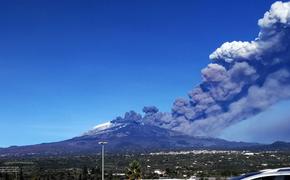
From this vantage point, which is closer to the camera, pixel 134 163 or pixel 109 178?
pixel 134 163

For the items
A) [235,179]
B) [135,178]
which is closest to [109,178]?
[135,178]

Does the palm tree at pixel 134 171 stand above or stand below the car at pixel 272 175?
above

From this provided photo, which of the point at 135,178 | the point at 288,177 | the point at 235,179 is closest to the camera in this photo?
the point at 288,177

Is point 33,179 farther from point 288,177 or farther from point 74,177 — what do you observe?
point 288,177

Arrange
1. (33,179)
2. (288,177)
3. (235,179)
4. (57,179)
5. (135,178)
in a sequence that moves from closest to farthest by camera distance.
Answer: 1. (288,177)
2. (235,179)
3. (135,178)
4. (33,179)
5. (57,179)

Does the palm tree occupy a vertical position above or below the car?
above

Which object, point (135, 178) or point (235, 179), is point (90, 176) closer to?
point (135, 178)

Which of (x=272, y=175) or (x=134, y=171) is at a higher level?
(x=134, y=171)

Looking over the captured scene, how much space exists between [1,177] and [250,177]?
146 m

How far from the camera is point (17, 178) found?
150250 mm

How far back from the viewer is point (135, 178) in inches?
3706

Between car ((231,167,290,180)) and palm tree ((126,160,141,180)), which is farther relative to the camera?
palm tree ((126,160,141,180))

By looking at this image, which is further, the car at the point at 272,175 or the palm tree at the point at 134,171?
the palm tree at the point at 134,171

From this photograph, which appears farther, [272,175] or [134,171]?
[134,171]
